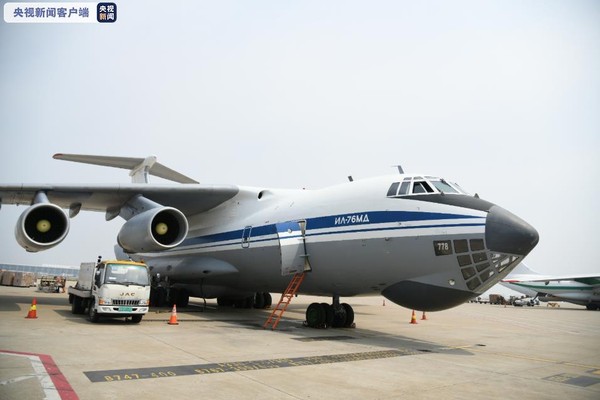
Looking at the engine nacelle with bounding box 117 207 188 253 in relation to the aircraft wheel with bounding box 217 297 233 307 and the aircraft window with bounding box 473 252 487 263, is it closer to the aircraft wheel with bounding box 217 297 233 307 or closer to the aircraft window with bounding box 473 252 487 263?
the aircraft wheel with bounding box 217 297 233 307

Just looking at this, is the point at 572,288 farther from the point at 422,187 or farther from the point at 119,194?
the point at 119,194

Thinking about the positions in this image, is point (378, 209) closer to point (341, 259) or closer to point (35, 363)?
point (341, 259)

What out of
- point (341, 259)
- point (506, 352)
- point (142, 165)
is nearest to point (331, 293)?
point (341, 259)

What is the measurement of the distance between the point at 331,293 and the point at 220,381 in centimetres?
579

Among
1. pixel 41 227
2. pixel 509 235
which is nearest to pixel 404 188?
pixel 509 235

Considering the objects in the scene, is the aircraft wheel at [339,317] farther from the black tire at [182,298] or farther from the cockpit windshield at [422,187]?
the black tire at [182,298]

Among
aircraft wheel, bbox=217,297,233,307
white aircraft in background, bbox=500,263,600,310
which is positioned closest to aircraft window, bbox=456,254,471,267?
aircraft wheel, bbox=217,297,233,307

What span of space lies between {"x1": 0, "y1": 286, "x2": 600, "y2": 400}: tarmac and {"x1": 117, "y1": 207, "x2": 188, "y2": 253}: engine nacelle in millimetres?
1979

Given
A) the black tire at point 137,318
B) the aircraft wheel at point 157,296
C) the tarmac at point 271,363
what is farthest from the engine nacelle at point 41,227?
the aircraft wheel at point 157,296

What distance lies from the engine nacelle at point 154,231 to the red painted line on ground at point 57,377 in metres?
5.38

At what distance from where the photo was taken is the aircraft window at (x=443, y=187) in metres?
9.12

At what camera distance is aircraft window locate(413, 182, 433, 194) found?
9.16m

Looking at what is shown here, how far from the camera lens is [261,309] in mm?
16656

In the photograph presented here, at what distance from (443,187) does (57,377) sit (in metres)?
7.09
